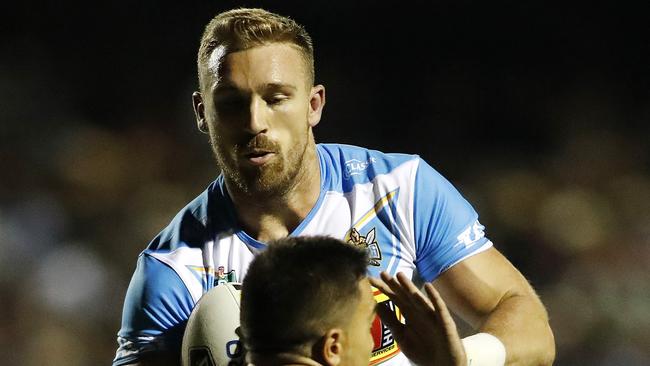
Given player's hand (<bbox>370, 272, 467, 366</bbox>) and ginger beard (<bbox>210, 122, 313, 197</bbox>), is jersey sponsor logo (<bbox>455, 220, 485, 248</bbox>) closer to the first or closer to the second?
ginger beard (<bbox>210, 122, 313, 197</bbox>)

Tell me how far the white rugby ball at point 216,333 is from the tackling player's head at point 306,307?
59 centimetres

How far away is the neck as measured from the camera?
9.33 feet

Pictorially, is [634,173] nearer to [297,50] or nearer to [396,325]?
[297,50]

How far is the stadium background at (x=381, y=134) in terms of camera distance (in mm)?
5359

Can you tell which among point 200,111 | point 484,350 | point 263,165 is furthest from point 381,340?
point 200,111

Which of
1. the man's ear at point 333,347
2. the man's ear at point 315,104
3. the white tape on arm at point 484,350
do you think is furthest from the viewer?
the man's ear at point 315,104

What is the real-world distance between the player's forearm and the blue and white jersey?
21 cm

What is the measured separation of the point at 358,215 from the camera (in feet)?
9.36

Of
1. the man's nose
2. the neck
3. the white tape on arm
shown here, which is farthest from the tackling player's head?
the neck

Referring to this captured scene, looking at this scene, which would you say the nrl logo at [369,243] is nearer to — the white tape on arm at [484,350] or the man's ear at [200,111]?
the white tape on arm at [484,350]

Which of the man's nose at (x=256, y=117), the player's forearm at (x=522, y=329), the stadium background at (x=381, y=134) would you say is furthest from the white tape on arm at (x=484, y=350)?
the stadium background at (x=381, y=134)

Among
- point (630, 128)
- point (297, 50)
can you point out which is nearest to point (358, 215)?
point (297, 50)

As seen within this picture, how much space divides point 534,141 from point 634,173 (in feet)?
2.18

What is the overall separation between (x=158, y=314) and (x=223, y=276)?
0.22 meters
